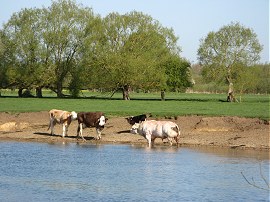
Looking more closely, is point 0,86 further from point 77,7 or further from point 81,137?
point 81,137

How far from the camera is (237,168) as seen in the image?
2397 cm

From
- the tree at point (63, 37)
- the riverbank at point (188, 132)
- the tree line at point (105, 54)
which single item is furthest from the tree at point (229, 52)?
the riverbank at point (188, 132)

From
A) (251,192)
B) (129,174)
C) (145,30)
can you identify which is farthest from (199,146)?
(145,30)

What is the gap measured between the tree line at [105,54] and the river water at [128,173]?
48484 millimetres

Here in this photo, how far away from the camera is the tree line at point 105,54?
79.1 m

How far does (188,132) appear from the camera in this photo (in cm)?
3572

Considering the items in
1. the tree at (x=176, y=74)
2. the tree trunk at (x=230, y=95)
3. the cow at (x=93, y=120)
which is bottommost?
the cow at (x=93, y=120)

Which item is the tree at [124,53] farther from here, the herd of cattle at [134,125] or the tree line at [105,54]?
the herd of cattle at [134,125]

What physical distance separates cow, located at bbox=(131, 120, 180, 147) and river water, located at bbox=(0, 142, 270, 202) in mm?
670

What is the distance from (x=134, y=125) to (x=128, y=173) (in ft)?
35.3

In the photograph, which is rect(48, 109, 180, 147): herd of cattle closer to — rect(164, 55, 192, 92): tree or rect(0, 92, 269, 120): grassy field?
rect(0, 92, 269, 120): grassy field

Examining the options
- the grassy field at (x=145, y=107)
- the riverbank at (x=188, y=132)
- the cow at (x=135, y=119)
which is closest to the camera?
the riverbank at (x=188, y=132)

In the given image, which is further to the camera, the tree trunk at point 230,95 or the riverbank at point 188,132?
the tree trunk at point 230,95

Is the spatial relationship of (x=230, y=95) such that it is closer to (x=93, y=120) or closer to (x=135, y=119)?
(x=135, y=119)
